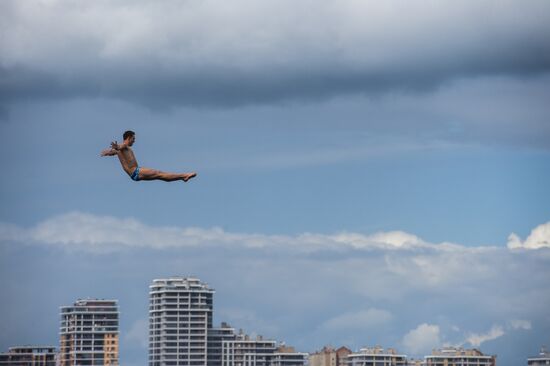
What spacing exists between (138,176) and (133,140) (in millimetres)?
1893

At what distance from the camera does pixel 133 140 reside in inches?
2076

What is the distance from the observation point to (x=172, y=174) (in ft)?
174

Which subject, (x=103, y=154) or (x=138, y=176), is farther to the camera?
(x=138, y=176)

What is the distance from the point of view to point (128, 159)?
176 feet

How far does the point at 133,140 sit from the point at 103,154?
8.43 feet

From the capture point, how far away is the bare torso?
5331 centimetres

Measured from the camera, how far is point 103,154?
50344 mm

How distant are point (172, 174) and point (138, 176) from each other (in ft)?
5.48

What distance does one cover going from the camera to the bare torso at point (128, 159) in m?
53.3

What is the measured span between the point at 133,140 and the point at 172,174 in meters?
1.89
